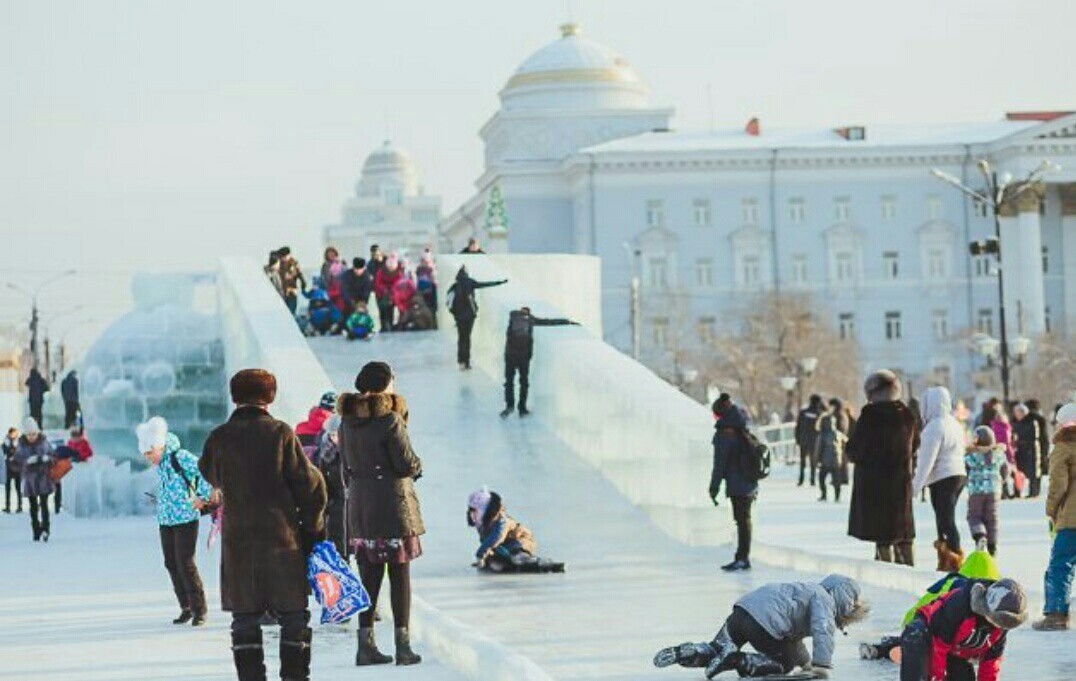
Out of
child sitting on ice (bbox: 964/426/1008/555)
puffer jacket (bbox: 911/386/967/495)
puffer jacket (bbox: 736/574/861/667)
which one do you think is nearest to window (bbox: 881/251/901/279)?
child sitting on ice (bbox: 964/426/1008/555)

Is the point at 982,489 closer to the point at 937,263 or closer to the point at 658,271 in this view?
the point at 658,271

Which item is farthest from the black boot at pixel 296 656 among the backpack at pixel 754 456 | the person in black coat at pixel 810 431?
the person in black coat at pixel 810 431

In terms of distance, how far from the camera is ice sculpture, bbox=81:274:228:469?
92.8ft

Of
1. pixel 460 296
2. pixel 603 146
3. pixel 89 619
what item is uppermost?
pixel 603 146

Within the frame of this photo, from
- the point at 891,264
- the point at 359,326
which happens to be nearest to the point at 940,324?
the point at 891,264

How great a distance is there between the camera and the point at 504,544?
54.9 ft

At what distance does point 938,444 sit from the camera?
623 inches

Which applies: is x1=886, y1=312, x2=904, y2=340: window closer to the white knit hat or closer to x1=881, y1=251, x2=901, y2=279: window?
x1=881, y1=251, x2=901, y2=279: window

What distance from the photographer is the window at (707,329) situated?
298 ft

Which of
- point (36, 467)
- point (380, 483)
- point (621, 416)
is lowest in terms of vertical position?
point (36, 467)

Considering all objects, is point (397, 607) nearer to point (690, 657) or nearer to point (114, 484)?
point (690, 657)

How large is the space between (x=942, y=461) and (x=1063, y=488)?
130 inches

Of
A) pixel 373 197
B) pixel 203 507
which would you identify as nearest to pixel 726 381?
pixel 203 507

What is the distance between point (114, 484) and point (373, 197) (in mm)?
141850
